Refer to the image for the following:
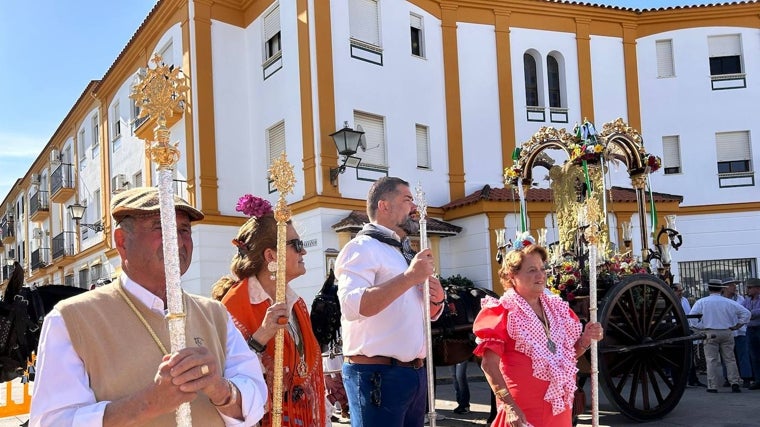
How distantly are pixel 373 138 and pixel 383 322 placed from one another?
1202 cm

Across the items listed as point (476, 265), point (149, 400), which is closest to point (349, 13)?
point (476, 265)

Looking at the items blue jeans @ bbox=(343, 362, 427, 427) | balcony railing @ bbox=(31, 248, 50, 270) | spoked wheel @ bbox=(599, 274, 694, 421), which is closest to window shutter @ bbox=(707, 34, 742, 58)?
spoked wheel @ bbox=(599, 274, 694, 421)

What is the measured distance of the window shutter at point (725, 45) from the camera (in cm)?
1974

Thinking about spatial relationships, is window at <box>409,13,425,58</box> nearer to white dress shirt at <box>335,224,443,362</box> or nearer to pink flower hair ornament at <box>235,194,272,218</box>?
white dress shirt at <box>335,224,443,362</box>

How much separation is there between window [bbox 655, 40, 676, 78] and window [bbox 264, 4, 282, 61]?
1084cm

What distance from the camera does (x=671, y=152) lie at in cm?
1959

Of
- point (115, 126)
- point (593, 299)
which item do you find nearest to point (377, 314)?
point (593, 299)

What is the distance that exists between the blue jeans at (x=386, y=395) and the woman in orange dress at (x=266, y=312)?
1.04 ft

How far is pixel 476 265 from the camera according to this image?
53.2 feet

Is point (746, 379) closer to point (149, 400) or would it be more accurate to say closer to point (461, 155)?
point (461, 155)

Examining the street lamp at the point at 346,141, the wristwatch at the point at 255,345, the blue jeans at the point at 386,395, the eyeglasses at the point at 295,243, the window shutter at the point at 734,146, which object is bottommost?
the blue jeans at the point at 386,395

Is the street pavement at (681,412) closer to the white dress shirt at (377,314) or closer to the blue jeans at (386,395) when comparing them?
the blue jeans at (386,395)

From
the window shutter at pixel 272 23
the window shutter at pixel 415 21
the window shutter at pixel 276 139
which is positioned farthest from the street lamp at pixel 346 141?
the window shutter at pixel 415 21

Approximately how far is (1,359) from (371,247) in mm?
6524
